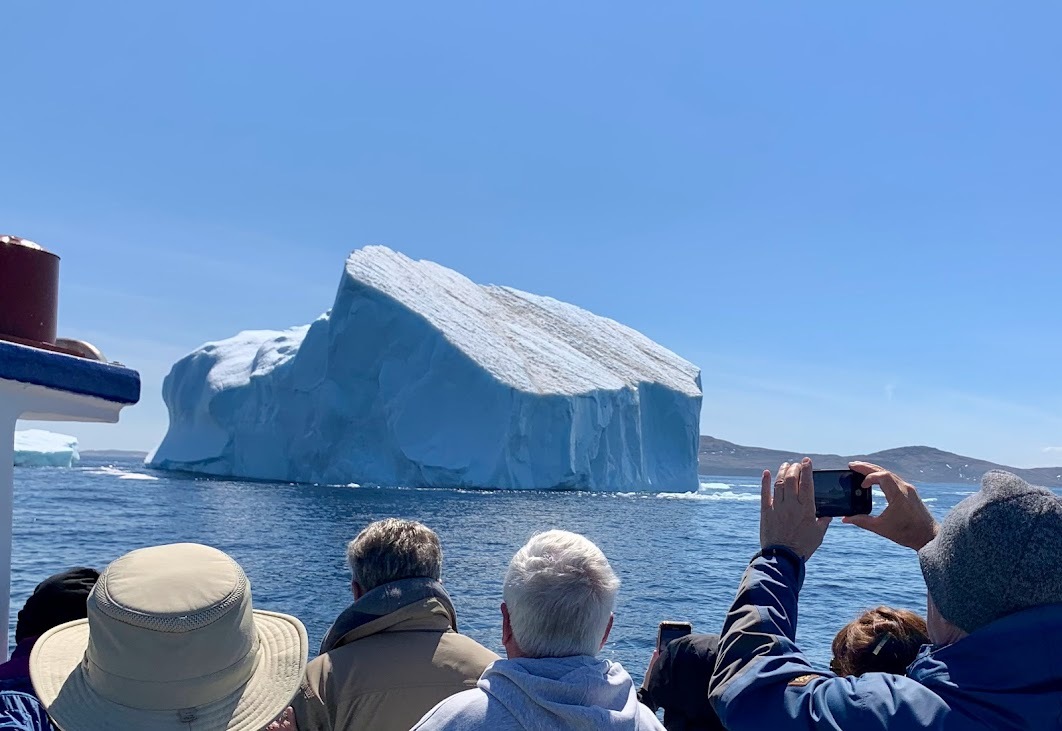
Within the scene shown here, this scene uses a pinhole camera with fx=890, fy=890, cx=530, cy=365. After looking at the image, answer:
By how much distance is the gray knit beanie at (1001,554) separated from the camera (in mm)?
976

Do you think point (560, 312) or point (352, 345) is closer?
point (352, 345)

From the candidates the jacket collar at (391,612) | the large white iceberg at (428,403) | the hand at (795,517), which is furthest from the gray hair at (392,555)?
the large white iceberg at (428,403)

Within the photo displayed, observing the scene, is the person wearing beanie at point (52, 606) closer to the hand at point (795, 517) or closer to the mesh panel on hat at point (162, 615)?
the mesh panel on hat at point (162, 615)

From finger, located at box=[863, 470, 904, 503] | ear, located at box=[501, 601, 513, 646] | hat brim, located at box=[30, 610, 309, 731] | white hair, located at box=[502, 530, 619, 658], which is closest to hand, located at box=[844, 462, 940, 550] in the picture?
finger, located at box=[863, 470, 904, 503]

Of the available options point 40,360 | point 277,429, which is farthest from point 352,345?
point 40,360

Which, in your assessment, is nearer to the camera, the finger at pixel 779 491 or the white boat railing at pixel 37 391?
the finger at pixel 779 491

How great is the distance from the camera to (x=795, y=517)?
126 centimetres

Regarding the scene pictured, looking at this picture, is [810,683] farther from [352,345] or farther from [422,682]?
[352,345]

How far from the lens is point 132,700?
1058mm

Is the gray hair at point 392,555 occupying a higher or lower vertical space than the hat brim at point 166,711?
higher

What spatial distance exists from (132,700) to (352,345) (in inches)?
980

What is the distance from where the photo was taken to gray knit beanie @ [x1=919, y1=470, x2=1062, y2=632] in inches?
38.4

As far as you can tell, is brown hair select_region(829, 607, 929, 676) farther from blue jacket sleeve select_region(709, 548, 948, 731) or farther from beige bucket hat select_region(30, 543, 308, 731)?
beige bucket hat select_region(30, 543, 308, 731)

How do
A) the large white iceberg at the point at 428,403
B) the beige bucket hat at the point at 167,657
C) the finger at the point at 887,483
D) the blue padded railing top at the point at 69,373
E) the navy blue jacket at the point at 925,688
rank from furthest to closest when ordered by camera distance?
the large white iceberg at the point at 428,403 → the blue padded railing top at the point at 69,373 → the finger at the point at 887,483 → the beige bucket hat at the point at 167,657 → the navy blue jacket at the point at 925,688
